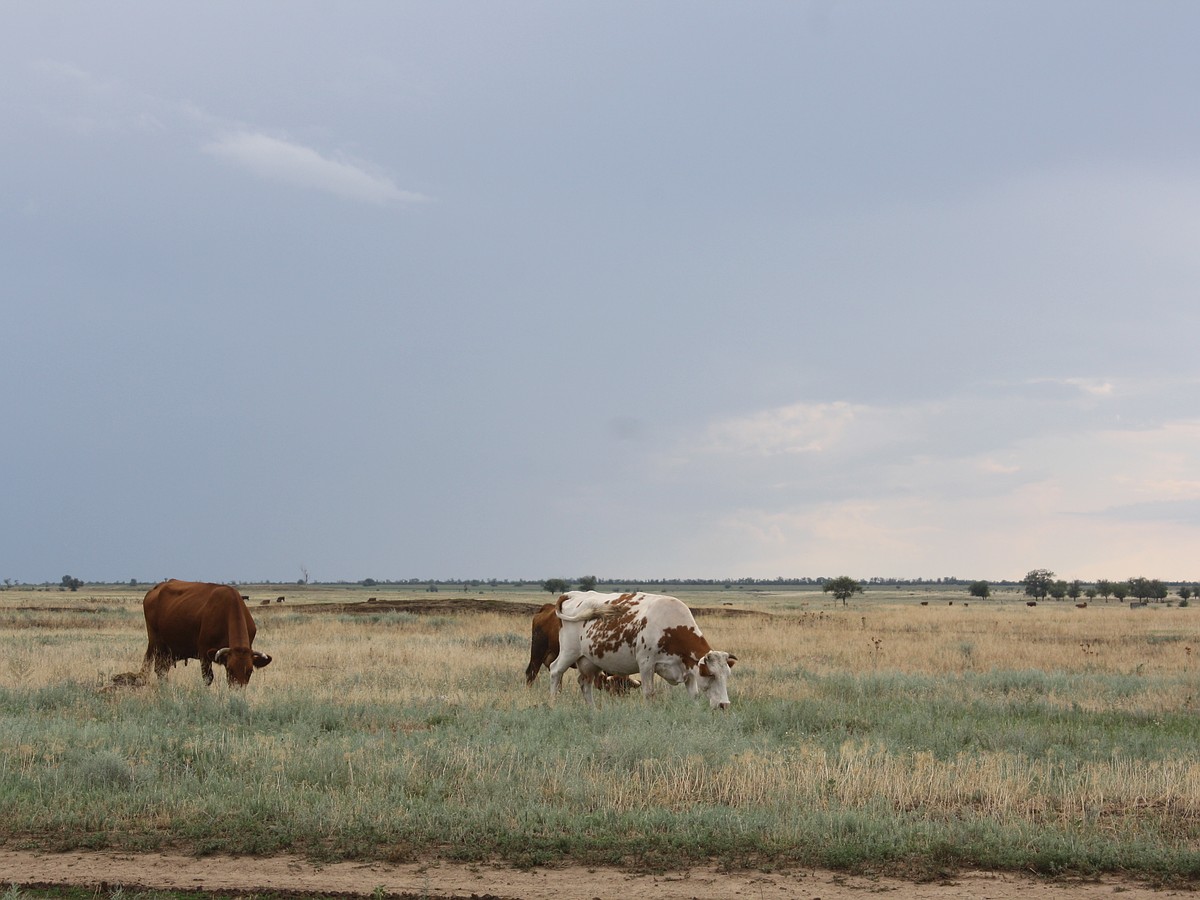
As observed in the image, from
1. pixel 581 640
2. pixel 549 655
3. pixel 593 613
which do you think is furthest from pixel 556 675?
pixel 549 655

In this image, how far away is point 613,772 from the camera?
395 inches

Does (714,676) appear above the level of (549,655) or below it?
above

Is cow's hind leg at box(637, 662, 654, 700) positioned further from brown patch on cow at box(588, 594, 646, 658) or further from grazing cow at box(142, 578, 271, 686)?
grazing cow at box(142, 578, 271, 686)

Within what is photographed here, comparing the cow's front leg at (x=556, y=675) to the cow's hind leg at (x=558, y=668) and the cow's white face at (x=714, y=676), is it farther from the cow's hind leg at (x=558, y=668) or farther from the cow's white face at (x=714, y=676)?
the cow's white face at (x=714, y=676)

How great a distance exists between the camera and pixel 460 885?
7.18 m

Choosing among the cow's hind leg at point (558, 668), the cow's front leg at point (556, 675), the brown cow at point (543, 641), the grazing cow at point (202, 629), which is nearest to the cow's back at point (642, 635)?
the cow's hind leg at point (558, 668)

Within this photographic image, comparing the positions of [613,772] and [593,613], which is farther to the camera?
[593,613]

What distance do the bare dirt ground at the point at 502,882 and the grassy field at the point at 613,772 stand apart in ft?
0.94

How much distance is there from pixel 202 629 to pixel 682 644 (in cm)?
876

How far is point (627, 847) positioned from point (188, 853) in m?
3.62

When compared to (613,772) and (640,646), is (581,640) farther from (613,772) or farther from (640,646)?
(613,772)

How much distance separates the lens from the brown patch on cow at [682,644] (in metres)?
16.1

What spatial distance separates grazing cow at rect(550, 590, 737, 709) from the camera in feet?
51.6

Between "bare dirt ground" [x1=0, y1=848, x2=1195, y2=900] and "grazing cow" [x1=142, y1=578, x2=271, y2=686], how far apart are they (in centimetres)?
920
